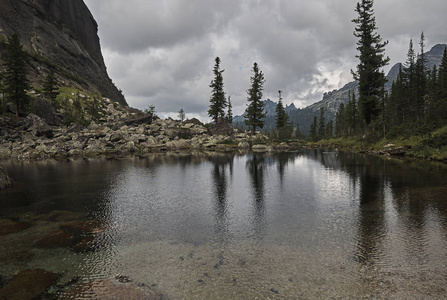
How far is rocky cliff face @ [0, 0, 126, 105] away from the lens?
402 feet

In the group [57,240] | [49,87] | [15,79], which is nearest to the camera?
[57,240]

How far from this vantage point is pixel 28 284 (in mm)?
8945

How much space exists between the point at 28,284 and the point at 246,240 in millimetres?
9164

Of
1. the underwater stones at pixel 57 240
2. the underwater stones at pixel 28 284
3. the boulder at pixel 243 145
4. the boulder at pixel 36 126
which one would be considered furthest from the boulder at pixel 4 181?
the boulder at pixel 243 145

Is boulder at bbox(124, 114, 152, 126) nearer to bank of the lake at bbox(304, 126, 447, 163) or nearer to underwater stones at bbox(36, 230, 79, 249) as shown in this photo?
bank of the lake at bbox(304, 126, 447, 163)

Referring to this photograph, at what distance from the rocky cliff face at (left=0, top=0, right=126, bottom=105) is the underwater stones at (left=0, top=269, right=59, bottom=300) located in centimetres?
13238

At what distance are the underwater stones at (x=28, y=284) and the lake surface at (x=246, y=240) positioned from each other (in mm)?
357

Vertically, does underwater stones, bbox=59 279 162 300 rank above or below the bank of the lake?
below

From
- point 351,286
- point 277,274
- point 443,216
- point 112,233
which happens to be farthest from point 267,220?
point 443,216

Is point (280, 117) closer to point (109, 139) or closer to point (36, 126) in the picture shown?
point (109, 139)

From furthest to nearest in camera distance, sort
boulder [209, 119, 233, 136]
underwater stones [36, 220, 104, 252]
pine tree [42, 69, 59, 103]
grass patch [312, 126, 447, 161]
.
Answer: boulder [209, 119, 233, 136]
pine tree [42, 69, 59, 103]
grass patch [312, 126, 447, 161]
underwater stones [36, 220, 104, 252]

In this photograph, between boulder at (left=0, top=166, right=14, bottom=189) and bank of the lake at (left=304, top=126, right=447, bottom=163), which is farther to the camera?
bank of the lake at (left=304, top=126, right=447, bottom=163)

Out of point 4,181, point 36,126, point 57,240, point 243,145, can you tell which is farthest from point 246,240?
point 36,126

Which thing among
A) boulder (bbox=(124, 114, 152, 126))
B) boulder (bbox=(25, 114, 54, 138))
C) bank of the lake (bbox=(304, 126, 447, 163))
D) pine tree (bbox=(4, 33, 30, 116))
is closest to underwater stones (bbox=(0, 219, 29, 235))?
bank of the lake (bbox=(304, 126, 447, 163))
